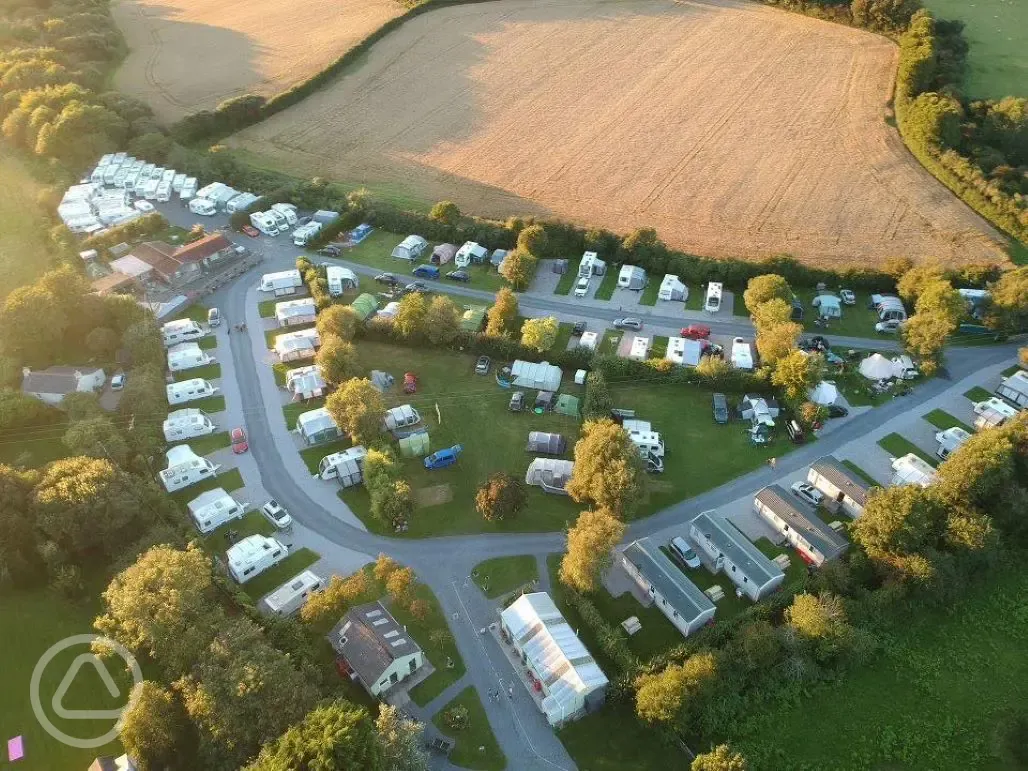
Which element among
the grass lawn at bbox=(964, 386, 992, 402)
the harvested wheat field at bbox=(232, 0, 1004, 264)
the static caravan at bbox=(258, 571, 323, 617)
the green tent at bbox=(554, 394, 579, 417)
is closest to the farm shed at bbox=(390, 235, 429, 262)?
the harvested wheat field at bbox=(232, 0, 1004, 264)

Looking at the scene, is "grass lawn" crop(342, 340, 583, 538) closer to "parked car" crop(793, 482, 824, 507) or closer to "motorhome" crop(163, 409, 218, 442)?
"motorhome" crop(163, 409, 218, 442)

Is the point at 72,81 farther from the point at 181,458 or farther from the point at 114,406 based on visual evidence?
the point at 181,458

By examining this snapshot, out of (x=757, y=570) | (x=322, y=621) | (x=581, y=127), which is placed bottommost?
(x=322, y=621)

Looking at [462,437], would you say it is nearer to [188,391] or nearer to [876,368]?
[188,391]

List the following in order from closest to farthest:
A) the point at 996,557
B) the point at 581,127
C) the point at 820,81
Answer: the point at 996,557
the point at 581,127
the point at 820,81

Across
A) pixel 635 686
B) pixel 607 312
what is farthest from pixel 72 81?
pixel 635 686

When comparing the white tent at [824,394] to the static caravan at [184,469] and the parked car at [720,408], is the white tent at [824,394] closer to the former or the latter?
the parked car at [720,408]

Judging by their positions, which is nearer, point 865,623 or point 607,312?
point 865,623

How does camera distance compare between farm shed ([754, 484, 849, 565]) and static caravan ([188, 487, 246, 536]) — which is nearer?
farm shed ([754, 484, 849, 565])
